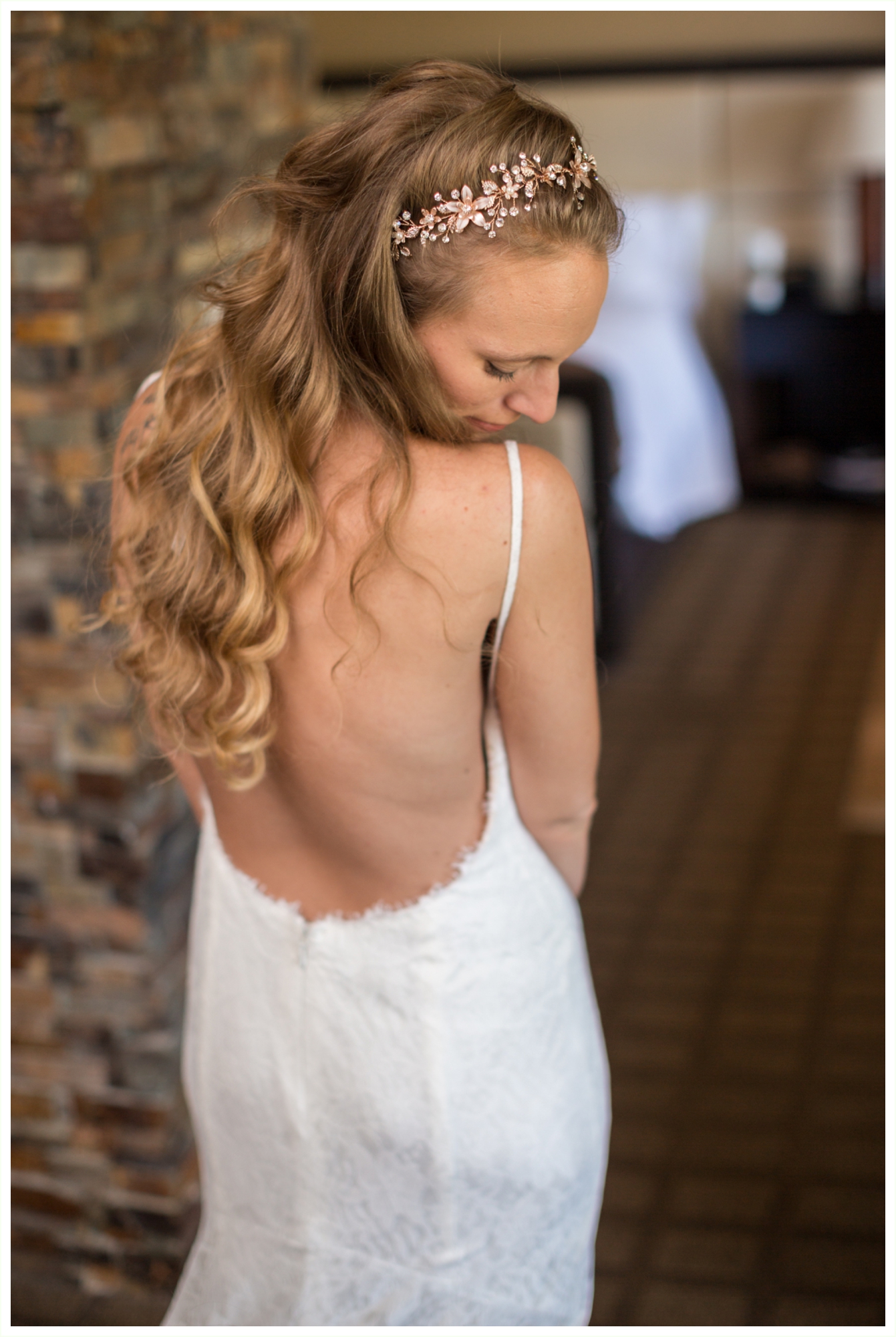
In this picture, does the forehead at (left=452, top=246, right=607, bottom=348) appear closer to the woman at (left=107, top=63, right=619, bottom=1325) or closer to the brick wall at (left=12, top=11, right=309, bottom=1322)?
the woman at (left=107, top=63, right=619, bottom=1325)

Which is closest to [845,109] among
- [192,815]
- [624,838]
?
[624,838]

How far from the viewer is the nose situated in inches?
40.1

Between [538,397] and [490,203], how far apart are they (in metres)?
0.16

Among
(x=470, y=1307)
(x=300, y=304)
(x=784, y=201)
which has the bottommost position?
(x=470, y=1307)

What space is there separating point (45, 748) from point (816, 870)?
6.70 feet

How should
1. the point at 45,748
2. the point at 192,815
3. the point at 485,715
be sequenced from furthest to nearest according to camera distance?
the point at 192,815 < the point at 45,748 < the point at 485,715

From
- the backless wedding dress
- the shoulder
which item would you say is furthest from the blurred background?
the backless wedding dress

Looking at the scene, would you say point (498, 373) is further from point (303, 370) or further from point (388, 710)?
point (388, 710)

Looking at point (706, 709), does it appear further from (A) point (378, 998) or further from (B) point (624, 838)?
(A) point (378, 998)

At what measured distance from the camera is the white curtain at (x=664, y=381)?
4969 millimetres

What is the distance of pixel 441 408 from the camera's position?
3.29 feet

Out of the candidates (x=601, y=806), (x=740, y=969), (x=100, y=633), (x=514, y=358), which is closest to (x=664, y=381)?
(x=601, y=806)

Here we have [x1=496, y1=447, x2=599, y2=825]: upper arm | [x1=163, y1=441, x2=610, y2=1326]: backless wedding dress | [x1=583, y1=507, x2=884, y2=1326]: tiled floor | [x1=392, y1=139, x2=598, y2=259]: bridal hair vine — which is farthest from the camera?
[x1=583, y1=507, x2=884, y2=1326]: tiled floor

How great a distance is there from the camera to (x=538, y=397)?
1.03 meters
